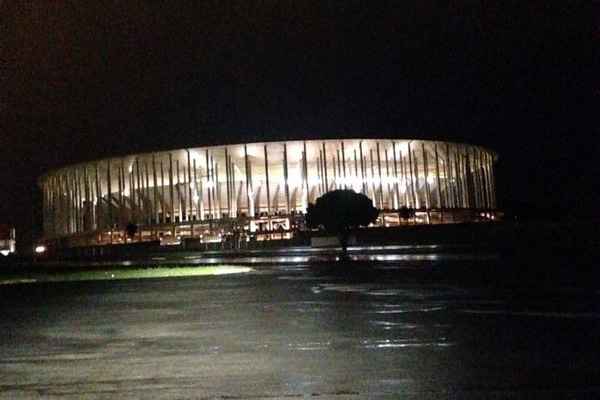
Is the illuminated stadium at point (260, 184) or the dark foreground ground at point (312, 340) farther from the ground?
the illuminated stadium at point (260, 184)

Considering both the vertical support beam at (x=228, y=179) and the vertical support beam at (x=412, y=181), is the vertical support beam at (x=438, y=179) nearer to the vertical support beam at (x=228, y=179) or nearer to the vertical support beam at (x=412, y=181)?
the vertical support beam at (x=412, y=181)

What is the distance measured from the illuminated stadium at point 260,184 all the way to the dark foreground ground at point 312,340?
186 ft

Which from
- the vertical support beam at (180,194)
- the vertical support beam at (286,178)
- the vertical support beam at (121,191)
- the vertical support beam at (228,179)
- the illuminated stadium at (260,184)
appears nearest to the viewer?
the vertical support beam at (286,178)

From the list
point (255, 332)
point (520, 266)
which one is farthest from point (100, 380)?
point (520, 266)

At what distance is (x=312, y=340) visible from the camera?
870 cm

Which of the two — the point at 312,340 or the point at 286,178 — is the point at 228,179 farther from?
the point at 312,340

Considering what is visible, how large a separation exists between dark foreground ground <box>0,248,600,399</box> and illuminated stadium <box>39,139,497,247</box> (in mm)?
56663

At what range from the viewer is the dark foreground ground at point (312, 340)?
624cm


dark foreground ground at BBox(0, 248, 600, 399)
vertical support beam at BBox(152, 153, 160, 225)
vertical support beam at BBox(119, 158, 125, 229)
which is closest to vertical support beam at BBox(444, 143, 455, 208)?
vertical support beam at BBox(152, 153, 160, 225)

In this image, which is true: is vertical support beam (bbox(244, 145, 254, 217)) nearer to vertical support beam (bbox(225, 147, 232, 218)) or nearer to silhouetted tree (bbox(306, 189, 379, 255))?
vertical support beam (bbox(225, 147, 232, 218))

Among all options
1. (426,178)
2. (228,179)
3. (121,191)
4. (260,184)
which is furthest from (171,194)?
(426,178)

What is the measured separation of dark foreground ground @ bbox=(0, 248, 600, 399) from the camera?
6.24m

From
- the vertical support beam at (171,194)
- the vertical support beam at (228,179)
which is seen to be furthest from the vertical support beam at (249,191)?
the vertical support beam at (171,194)

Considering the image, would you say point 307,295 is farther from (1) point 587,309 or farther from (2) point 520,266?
(2) point 520,266
